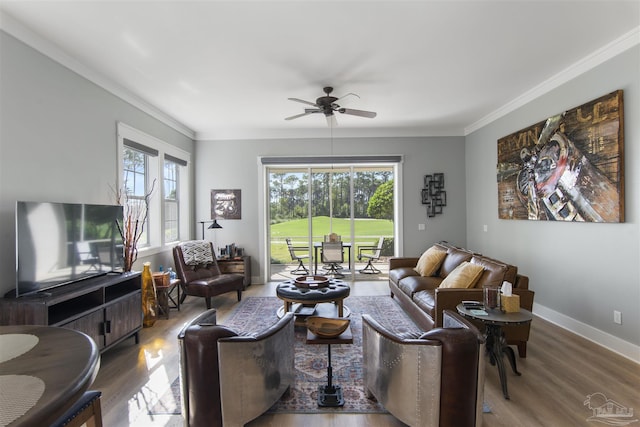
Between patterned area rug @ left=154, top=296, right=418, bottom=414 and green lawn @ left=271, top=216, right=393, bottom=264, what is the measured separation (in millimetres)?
1658

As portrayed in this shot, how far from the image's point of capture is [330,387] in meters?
2.22

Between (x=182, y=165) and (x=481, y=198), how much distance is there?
17.0 feet

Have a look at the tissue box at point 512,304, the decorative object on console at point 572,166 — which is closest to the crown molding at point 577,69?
the decorative object on console at point 572,166

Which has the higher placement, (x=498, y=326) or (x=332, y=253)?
(x=332, y=253)

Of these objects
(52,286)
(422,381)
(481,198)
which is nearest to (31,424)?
(422,381)

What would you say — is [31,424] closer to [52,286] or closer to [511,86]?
[52,286]

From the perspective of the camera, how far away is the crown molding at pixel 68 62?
235 cm

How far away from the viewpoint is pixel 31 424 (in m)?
0.66

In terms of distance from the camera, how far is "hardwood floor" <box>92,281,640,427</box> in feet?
6.51

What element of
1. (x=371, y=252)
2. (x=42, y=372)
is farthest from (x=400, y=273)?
(x=42, y=372)

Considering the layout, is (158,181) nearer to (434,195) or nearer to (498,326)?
(498,326)

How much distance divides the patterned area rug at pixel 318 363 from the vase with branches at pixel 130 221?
1382 mm

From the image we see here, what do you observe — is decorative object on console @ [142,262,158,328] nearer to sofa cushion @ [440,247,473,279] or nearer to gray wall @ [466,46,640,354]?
sofa cushion @ [440,247,473,279]

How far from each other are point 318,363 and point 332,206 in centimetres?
353
